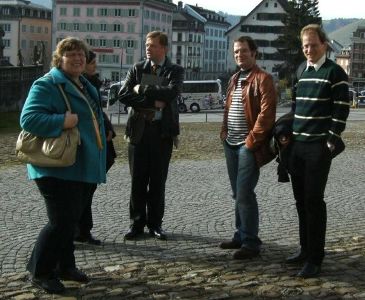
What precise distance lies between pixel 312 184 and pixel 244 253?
991 millimetres

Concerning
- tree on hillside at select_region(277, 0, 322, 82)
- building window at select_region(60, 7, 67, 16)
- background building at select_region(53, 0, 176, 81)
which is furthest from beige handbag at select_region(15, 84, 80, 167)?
building window at select_region(60, 7, 67, 16)

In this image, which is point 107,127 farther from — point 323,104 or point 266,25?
point 266,25

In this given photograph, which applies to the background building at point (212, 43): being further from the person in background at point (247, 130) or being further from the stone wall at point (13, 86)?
the person in background at point (247, 130)

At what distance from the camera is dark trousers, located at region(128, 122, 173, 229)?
23.7ft

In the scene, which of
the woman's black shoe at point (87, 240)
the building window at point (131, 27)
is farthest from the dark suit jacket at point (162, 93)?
the building window at point (131, 27)

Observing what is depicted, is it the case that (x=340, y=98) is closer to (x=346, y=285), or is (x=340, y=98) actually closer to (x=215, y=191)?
(x=346, y=285)

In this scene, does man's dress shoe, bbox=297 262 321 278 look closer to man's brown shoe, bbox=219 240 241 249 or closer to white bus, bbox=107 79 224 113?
man's brown shoe, bbox=219 240 241 249

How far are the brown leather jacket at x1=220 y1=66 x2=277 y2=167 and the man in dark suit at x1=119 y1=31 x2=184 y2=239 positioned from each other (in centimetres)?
95

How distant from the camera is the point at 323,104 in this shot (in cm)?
580

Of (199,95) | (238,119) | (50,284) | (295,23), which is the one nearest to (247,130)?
(238,119)

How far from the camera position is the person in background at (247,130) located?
6324 millimetres

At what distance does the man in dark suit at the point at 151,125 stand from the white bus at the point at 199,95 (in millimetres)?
53967

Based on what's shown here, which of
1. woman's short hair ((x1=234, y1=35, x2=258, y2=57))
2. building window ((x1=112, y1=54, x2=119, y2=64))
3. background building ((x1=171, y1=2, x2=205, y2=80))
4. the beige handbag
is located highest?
background building ((x1=171, y1=2, x2=205, y2=80))

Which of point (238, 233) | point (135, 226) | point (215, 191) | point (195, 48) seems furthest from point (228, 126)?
point (195, 48)
